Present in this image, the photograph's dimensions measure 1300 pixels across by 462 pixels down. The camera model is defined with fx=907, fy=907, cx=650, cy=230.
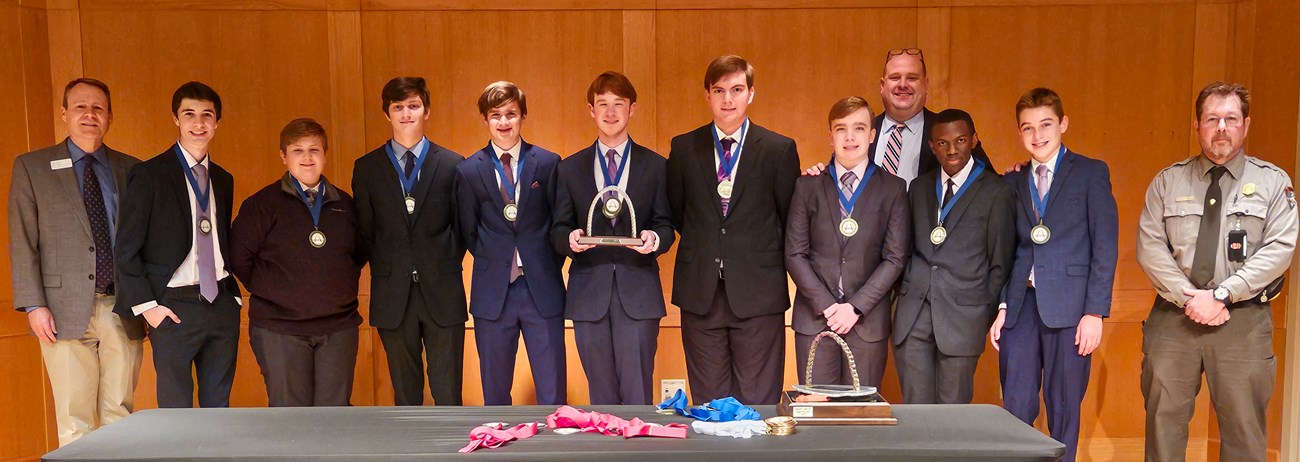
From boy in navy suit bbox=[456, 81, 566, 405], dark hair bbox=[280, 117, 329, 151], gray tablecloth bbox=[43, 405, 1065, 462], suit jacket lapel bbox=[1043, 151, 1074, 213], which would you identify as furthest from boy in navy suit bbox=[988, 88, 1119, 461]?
dark hair bbox=[280, 117, 329, 151]

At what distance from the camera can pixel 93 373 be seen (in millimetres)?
4145

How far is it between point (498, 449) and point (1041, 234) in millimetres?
2461

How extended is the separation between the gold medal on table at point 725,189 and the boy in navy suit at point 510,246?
759 millimetres

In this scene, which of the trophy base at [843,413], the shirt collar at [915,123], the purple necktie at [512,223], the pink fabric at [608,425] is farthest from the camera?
the shirt collar at [915,123]

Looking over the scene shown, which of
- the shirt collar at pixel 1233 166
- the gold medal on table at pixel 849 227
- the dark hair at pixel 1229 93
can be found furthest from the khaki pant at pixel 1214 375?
the gold medal on table at pixel 849 227

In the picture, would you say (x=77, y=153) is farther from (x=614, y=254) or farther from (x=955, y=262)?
(x=955, y=262)

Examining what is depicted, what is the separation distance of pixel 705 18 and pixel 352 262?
224cm

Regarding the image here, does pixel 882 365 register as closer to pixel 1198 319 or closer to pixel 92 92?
pixel 1198 319

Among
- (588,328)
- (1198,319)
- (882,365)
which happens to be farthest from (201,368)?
(1198,319)

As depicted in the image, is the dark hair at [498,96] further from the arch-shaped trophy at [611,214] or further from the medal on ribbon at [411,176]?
the arch-shaped trophy at [611,214]

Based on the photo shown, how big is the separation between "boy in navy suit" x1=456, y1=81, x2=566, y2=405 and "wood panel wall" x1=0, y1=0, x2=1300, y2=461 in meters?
0.90

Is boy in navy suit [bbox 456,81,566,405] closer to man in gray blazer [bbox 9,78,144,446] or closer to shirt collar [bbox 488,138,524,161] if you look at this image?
shirt collar [bbox 488,138,524,161]

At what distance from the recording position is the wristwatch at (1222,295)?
12.1ft

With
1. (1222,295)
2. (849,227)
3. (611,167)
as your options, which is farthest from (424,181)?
(1222,295)
